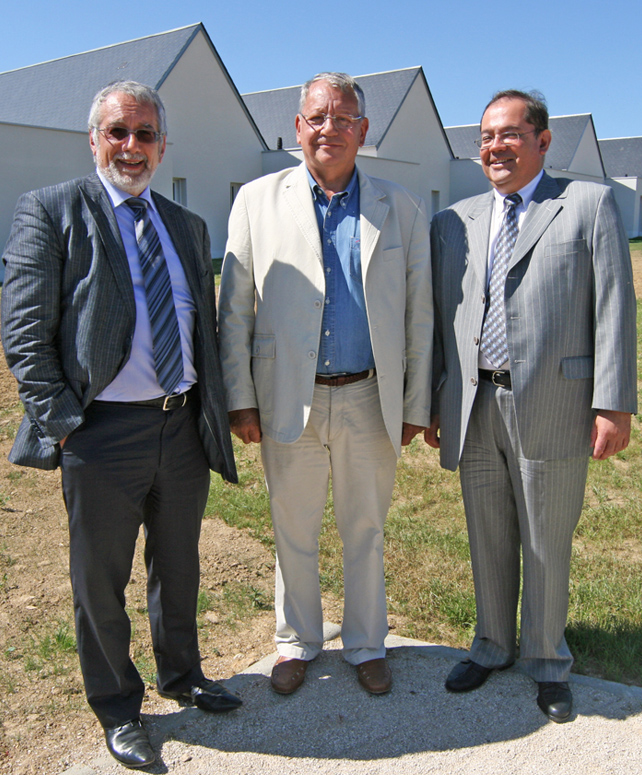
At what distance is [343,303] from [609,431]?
1236 millimetres

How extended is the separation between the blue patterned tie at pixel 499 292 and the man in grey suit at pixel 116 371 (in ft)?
3.87

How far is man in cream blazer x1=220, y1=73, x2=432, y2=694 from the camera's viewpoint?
123 inches

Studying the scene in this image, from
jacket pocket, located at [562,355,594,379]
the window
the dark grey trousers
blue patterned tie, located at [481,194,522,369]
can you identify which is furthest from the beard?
the window

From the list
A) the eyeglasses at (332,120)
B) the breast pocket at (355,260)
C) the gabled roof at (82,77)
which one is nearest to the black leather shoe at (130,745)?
the breast pocket at (355,260)

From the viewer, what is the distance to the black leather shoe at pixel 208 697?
3100mm

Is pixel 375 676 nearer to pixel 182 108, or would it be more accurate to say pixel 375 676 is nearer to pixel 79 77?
pixel 182 108

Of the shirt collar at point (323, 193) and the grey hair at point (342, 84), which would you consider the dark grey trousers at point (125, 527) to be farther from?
the grey hair at point (342, 84)

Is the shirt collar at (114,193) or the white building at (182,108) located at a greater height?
the white building at (182,108)

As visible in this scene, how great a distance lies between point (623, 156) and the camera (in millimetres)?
47781

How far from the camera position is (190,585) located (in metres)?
3.12

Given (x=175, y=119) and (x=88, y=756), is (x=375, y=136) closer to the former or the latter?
(x=175, y=119)

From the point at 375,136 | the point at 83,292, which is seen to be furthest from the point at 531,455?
the point at 375,136

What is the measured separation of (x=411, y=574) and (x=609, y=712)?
1506 mm

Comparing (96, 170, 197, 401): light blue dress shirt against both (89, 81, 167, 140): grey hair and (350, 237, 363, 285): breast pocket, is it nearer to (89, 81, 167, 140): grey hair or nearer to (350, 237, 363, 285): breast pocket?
(89, 81, 167, 140): grey hair
